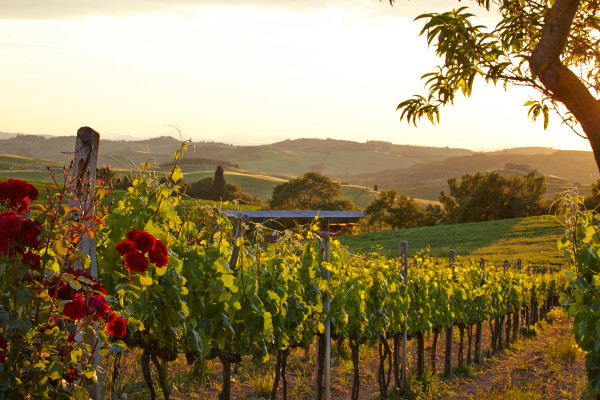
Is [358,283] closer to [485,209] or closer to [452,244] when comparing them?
[452,244]

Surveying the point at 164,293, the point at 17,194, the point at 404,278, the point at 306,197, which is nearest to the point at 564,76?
the point at 164,293

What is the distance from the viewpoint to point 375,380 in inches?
352

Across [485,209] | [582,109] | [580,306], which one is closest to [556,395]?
[580,306]


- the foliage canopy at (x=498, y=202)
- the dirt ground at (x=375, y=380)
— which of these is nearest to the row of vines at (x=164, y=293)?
the dirt ground at (x=375, y=380)

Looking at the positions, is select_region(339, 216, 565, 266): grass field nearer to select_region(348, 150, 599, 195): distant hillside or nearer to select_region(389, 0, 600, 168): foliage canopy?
select_region(389, 0, 600, 168): foliage canopy

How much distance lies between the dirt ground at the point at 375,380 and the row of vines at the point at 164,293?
59cm

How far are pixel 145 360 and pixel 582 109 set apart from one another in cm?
376

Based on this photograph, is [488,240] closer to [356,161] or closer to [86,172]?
[86,172]

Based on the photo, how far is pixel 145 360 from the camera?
14.2 feet

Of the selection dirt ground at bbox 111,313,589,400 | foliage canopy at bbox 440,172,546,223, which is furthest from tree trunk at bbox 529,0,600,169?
foliage canopy at bbox 440,172,546,223

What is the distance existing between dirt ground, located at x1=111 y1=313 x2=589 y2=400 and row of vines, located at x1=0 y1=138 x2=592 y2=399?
0.59m

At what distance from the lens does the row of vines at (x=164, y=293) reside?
2.59 m

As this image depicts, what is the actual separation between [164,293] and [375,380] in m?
5.96

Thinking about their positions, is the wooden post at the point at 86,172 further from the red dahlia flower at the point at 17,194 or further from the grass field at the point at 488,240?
the grass field at the point at 488,240
